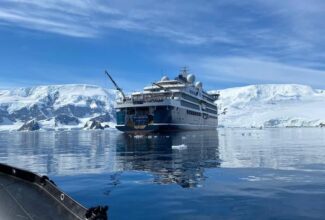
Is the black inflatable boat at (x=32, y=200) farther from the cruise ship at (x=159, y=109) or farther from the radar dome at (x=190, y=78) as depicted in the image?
the radar dome at (x=190, y=78)

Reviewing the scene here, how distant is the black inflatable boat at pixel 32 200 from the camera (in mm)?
5484

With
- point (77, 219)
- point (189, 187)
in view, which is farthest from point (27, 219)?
point (189, 187)

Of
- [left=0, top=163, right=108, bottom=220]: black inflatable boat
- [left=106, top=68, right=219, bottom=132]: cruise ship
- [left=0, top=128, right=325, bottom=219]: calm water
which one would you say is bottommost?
[left=0, top=128, right=325, bottom=219]: calm water

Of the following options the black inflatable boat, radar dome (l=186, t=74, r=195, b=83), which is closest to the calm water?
the black inflatable boat

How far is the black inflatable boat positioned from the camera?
5.48 meters

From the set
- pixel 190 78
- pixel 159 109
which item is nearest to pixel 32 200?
pixel 159 109

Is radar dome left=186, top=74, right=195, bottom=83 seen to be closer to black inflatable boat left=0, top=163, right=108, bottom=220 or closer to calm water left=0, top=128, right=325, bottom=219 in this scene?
calm water left=0, top=128, right=325, bottom=219

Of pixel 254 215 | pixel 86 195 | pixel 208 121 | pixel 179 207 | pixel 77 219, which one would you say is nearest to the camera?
pixel 77 219

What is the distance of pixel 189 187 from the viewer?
1349 centimetres

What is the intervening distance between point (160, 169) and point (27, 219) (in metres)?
13.3

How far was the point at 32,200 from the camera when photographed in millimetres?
5898

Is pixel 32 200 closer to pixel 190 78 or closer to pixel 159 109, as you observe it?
pixel 159 109

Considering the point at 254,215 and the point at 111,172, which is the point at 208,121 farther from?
the point at 254,215

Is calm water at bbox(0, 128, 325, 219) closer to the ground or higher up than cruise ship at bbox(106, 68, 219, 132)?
closer to the ground
